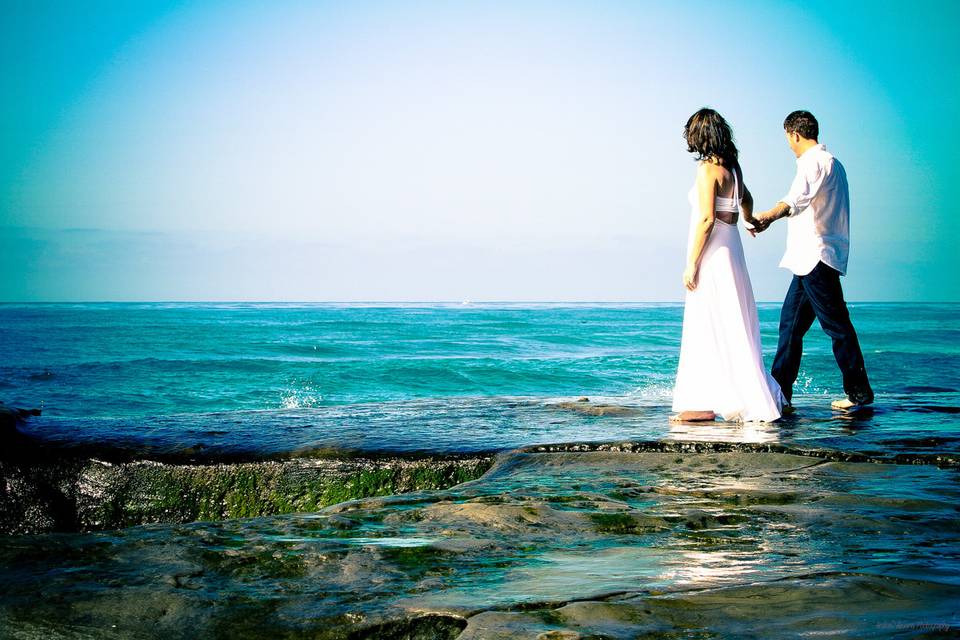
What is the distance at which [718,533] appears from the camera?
2.77 m

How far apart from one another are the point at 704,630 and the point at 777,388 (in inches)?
172

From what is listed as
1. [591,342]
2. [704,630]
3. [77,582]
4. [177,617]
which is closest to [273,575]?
[177,617]

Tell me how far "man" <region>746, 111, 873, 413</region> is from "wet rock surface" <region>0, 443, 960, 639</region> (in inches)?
106

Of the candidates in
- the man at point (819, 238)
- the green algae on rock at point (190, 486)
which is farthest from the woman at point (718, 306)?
the green algae on rock at point (190, 486)

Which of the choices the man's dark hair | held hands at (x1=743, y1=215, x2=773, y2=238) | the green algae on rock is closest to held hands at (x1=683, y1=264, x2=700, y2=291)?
held hands at (x1=743, y1=215, x2=773, y2=238)

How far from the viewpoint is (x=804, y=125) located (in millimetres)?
6121

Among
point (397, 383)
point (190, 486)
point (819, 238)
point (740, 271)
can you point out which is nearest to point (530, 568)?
point (190, 486)

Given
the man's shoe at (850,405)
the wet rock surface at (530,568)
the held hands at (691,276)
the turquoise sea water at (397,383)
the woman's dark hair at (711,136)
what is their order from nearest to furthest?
1. the wet rock surface at (530,568)
2. the turquoise sea water at (397,383)
3. the woman's dark hair at (711,136)
4. the held hands at (691,276)
5. the man's shoe at (850,405)

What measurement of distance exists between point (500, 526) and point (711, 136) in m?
3.65

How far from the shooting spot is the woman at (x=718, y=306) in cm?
561

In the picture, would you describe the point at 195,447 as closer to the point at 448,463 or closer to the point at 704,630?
the point at 448,463

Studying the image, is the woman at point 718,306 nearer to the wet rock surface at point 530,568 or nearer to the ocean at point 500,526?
→ the ocean at point 500,526

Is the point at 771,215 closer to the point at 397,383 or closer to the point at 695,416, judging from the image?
the point at 695,416

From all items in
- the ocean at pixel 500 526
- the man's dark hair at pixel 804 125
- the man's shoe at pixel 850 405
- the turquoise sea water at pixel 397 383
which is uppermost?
the man's dark hair at pixel 804 125
